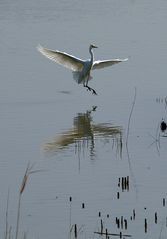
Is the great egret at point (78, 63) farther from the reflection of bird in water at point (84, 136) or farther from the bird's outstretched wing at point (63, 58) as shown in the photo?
the reflection of bird in water at point (84, 136)

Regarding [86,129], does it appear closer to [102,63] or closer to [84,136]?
[84,136]

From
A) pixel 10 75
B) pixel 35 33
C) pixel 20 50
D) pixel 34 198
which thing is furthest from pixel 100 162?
pixel 35 33

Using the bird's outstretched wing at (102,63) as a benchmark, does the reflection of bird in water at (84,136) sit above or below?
below

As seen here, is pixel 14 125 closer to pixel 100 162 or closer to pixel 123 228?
pixel 100 162

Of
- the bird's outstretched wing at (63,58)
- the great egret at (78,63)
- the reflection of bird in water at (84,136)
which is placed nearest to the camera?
the reflection of bird in water at (84,136)

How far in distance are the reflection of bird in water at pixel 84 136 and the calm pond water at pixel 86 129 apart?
0.02 meters

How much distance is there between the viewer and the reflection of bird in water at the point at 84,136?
12.1 metres

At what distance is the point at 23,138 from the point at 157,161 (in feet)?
8.17

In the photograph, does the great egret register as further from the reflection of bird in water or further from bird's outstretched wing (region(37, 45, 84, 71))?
the reflection of bird in water

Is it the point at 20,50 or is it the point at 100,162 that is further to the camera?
the point at 20,50

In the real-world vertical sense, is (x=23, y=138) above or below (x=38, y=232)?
above

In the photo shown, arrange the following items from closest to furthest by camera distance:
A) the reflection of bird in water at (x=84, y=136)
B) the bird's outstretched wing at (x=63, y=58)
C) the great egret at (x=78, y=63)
→ the reflection of bird in water at (x=84, y=136)
the bird's outstretched wing at (x=63, y=58)
the great egret at (x=78, y=63)

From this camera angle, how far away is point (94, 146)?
39.7 feet

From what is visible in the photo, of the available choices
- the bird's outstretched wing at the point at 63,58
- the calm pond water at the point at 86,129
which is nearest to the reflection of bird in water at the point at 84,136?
the calm pond water at the point at 86,129
